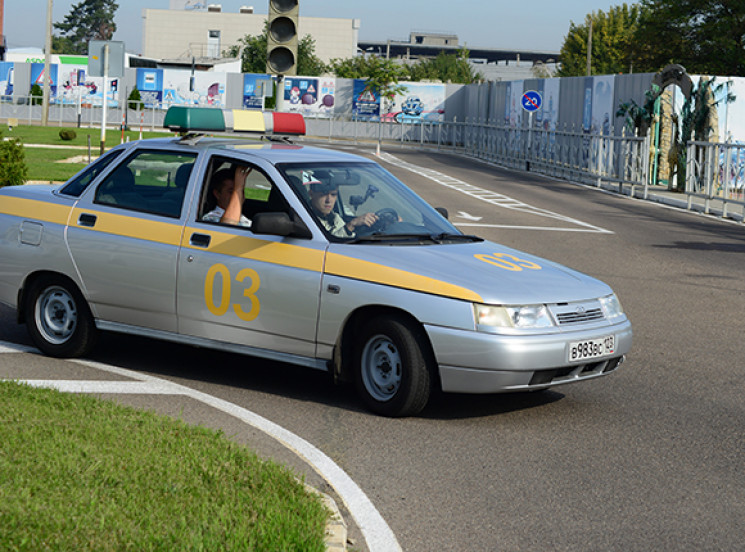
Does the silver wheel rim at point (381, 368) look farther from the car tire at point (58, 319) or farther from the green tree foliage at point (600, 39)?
the green tree foliage at point (600, 39)

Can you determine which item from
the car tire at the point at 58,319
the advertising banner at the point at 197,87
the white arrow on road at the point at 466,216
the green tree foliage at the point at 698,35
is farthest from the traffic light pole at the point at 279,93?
the advertising banner at the point at 197,87

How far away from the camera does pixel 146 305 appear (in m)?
7.49

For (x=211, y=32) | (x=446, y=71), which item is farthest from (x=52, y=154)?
(x=211, y=32)

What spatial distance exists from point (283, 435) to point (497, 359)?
1273mm

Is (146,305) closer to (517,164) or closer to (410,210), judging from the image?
(410,210)

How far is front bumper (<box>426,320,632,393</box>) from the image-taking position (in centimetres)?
623

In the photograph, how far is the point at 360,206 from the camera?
7344mm

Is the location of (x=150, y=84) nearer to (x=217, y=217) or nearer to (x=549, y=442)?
(x=217, y=217)

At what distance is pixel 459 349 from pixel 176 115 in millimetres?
3268

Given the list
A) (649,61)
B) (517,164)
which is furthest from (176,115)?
(649,61)

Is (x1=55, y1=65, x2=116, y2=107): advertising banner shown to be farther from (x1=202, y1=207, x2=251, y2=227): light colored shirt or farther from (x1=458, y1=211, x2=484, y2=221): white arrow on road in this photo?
(x1=202, y1=207, x2=251, y2=227): light colored shirt

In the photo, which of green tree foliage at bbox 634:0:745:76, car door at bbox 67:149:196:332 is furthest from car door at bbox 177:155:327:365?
green tree foliage at bbox 634:0:745:76

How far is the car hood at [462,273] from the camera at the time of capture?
636 centimetres

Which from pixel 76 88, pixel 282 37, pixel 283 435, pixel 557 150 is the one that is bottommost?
pixel 283 435
